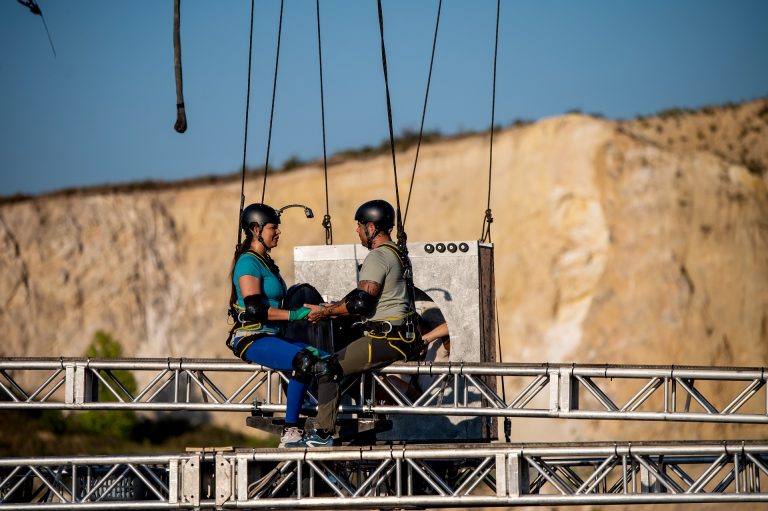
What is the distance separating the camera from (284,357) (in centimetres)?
1216

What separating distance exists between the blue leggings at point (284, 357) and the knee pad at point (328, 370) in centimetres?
12

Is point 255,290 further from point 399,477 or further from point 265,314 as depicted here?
point 399,477

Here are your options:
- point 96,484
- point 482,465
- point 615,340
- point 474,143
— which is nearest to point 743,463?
point 482,465

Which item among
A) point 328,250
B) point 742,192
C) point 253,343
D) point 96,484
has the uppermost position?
point 742,192

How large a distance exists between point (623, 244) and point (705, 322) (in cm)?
293

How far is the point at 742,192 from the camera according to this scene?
3397cm

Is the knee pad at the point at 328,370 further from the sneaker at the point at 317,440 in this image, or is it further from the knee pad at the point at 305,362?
the sneaker at the point at 317,440

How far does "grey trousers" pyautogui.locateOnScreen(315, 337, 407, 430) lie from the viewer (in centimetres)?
1216

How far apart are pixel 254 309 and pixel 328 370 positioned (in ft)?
2.96

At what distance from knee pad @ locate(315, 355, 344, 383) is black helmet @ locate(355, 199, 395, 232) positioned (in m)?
1.36

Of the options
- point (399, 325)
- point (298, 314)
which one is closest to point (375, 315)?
point (399, 325)

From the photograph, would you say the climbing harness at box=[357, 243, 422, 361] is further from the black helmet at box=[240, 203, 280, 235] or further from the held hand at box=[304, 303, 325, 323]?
the black helmet at box=[240, 203, 280, 235]

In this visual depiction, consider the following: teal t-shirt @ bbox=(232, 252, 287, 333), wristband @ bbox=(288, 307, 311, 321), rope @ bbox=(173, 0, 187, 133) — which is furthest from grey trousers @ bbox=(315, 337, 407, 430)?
rope @ bbox=(173, 0, 187, 133)

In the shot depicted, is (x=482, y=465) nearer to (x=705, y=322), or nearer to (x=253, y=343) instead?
(x=253, y=343)
